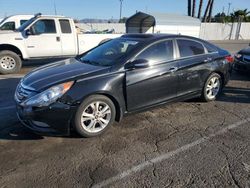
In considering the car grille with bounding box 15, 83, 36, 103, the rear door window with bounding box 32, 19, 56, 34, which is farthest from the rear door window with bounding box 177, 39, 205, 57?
the rear door window with bounding box 32, 19, 56, 34

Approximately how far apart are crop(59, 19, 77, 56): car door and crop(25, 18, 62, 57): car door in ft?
0.63

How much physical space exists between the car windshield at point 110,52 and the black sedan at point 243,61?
179 inches

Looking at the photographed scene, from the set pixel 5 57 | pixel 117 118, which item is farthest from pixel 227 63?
pixel 5 57

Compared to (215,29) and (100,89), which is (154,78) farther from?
(215,29)

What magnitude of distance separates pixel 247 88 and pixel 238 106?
1.74m

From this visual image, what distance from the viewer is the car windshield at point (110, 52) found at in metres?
4.29

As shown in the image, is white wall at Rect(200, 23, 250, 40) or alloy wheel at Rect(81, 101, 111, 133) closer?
alloy wheel at Rect(81, 101, 111, 133)

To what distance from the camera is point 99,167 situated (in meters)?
3.15

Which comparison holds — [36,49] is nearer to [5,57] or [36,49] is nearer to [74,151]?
[5,57]

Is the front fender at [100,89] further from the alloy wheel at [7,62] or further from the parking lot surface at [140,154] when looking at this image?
the alloy wheel at [7,62]

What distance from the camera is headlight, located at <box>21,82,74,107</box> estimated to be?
3.50 metres

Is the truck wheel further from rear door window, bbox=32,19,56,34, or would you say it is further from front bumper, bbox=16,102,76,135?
front bumper, bbox=16,102,76,135

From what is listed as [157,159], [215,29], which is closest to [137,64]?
[157,159]

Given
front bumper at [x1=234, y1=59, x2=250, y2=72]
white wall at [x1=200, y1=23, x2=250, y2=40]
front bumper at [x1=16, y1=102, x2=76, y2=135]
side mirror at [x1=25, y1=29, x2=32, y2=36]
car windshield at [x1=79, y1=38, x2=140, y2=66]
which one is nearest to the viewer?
front bumper at [x1=16, y1=102, x2=76, y2=135]
